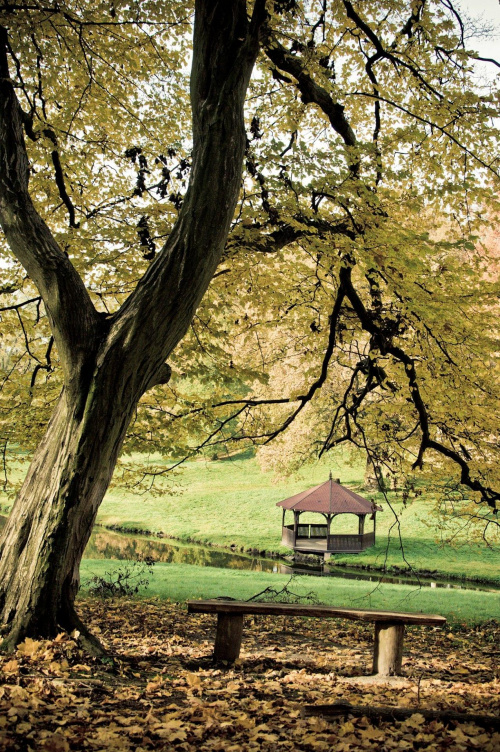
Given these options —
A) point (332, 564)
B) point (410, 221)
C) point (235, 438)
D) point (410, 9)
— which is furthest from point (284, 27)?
point (332, 564)

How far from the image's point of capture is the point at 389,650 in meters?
A: 5.15

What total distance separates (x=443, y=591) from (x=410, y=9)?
473 inches

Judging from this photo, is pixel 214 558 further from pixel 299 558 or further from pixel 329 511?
pixel 329 511

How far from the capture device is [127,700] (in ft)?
11.1

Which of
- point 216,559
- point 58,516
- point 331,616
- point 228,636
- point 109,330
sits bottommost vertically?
point 216,559

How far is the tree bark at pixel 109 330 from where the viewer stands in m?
4.09

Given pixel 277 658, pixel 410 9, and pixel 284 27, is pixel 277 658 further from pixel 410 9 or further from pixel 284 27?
pixel 410 9

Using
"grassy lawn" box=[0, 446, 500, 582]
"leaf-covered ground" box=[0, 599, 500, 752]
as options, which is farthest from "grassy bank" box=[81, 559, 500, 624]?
"leaf-covered ground" box=[0, 599, 500, 752]

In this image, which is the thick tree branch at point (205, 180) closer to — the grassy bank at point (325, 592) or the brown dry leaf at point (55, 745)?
the brown dry leaf at point (55, 745)

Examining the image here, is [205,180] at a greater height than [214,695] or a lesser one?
greater

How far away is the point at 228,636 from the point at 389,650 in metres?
1.44

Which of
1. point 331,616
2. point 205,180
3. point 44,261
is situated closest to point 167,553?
point 331,616

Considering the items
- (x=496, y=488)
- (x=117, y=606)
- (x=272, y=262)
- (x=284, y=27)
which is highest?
(x=284, y=27)

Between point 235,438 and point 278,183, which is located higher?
point 278,183
